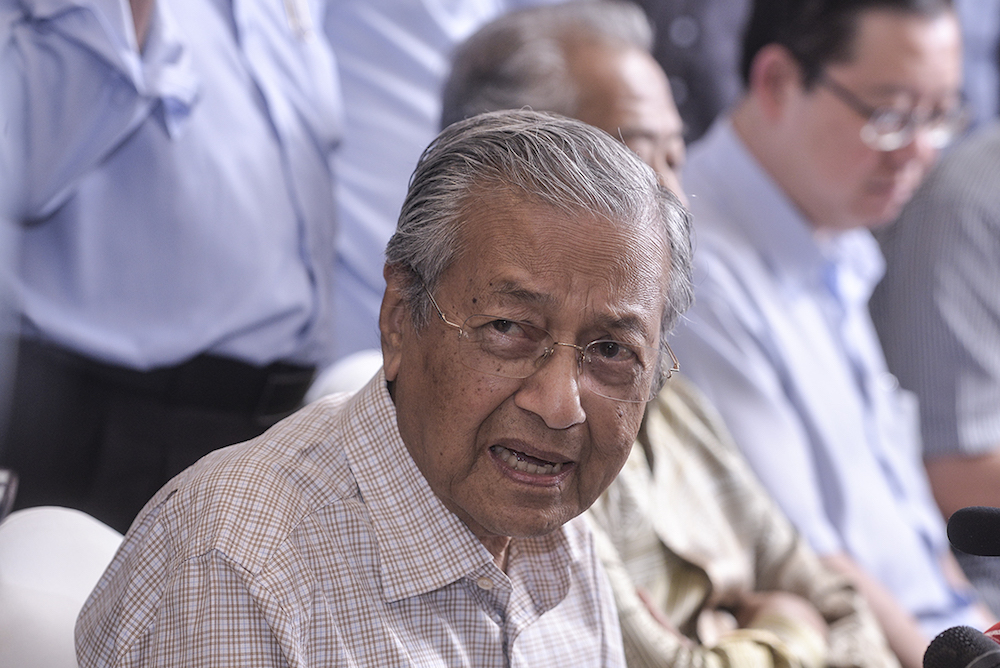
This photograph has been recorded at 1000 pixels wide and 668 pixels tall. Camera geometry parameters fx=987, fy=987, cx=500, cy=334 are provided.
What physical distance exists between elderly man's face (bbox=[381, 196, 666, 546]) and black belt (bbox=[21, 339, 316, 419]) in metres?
0.68

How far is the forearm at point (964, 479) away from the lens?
95.8 inches

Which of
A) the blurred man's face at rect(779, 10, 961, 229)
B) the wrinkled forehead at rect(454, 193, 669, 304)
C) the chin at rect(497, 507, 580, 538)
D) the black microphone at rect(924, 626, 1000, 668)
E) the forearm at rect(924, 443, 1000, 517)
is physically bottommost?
the forearm at rect(924, 443, 1000, 517)

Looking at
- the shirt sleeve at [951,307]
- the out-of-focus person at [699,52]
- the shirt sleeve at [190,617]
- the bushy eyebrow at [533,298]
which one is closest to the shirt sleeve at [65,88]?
the shirt sleeve at [190,617]

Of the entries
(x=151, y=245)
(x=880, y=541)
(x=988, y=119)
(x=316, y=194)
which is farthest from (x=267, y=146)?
(x=988, y=119)

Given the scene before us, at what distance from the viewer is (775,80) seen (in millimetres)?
2406

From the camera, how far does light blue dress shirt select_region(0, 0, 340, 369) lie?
140 cm

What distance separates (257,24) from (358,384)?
0.82 m

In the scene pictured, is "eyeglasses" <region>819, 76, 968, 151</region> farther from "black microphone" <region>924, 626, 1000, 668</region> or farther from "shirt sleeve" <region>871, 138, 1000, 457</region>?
"black microphone" <region>924, 626, 1000, 668</region>

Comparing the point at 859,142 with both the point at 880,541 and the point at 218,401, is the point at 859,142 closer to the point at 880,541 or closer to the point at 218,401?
the point at 880,541

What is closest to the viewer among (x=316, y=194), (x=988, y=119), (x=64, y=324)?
(x=64, y=324)

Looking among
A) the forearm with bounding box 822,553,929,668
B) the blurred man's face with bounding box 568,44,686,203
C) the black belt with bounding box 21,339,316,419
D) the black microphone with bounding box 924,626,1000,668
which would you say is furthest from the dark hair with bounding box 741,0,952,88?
the black microphone with bounding box 924,626,1000,668

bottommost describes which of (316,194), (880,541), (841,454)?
(880,541)

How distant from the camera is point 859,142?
2318 millimetres

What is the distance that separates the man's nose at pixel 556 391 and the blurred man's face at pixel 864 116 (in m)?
1.57
